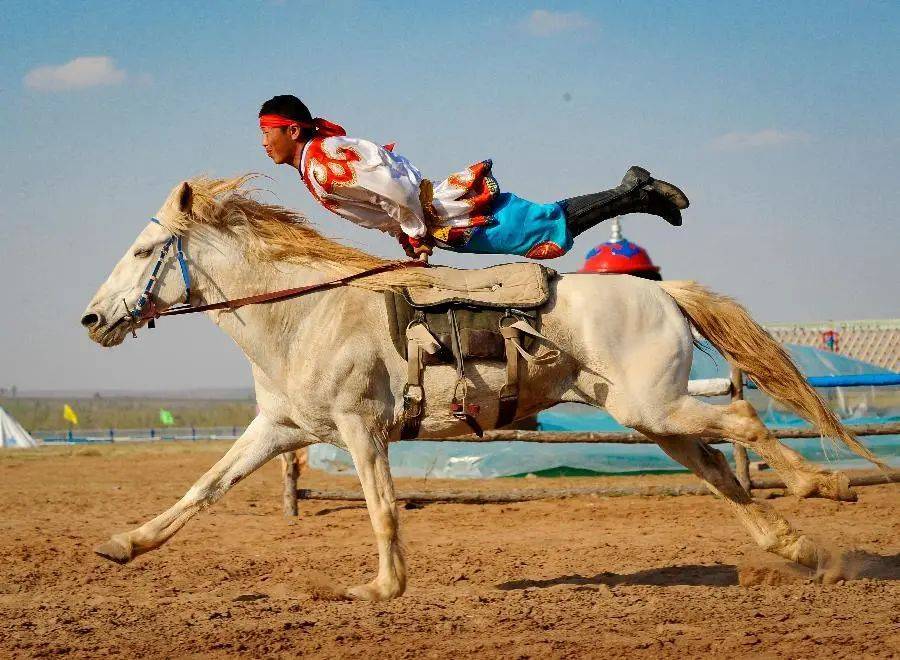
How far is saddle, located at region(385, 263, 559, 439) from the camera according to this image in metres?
5.25

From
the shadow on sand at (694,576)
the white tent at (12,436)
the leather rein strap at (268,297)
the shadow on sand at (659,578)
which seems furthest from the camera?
the white tent at (12,436)

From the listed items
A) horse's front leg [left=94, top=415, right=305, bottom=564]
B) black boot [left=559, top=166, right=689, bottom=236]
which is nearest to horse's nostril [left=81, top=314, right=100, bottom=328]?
horse's front leg [left=94, top=415, right=305, bottom=564]

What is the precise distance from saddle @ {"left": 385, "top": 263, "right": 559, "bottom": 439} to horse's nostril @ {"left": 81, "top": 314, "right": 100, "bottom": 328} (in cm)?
146

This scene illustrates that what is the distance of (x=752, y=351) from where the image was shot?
18.6ft

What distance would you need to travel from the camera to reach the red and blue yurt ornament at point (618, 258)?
568 inches

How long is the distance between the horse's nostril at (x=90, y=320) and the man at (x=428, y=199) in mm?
1265

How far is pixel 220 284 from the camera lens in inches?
214

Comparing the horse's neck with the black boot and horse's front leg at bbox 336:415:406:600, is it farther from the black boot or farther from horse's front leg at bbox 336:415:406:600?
the black boot

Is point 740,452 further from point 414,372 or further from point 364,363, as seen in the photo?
point 364,363

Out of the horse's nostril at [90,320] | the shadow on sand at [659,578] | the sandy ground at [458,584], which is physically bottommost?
the shadow on sand at [659,578]

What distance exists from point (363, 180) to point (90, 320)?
1542 mm

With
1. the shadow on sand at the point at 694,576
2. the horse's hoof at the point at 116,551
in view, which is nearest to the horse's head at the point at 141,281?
the horse's hoof at the point at 116,551

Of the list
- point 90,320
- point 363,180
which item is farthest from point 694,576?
point 90,320

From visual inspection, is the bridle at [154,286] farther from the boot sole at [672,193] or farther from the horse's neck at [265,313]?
the boot sole at [672,193]
